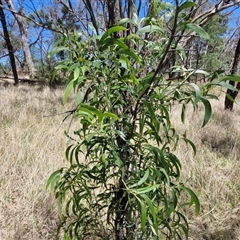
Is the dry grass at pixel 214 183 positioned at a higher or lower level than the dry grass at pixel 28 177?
lower

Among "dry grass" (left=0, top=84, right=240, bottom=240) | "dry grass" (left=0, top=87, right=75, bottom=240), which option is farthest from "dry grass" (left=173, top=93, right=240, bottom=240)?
"dry grass" (left=0, top=87, right=75, bottom=240)

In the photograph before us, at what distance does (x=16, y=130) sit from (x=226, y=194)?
235cm

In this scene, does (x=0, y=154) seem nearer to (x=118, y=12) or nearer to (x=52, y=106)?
(x=118, y=12)

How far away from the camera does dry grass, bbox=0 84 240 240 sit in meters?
1.72

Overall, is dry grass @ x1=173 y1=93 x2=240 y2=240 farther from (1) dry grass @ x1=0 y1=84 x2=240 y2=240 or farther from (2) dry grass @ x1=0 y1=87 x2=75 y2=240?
(2) dry grass @ x1=0 y1=87 x2=75 y2=240

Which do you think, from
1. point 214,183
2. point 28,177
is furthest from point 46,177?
point 214,183

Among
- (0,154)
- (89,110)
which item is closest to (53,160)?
(0,154)

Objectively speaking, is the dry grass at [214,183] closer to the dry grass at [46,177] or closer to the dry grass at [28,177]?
the dry grass at [46,177]

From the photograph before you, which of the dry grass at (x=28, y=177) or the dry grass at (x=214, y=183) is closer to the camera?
the dry grass at (x=28, y=177)

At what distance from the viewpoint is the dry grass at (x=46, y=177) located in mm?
1723


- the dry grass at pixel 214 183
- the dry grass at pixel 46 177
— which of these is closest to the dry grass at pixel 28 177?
the dry grass at pixel 46 177

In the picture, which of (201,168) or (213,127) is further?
(213,127)

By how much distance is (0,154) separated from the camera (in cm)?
246

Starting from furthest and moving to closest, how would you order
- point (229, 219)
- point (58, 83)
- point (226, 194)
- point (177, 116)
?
point (58, 83)
point (177, 116)
point (226, 194)
point (229, 219)
